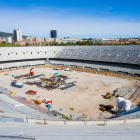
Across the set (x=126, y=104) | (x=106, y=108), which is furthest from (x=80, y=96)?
(x=126, y=104)

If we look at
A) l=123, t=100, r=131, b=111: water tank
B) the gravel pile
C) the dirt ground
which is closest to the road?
l=123, t=100, r=131, b=111: water tank

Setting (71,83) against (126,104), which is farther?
(71,83)

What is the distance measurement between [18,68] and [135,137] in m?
49.6

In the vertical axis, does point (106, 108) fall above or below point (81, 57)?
below

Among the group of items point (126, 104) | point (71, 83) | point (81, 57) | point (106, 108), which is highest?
point (81, 57)

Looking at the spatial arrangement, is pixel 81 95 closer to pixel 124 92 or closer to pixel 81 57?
pixel 124 92

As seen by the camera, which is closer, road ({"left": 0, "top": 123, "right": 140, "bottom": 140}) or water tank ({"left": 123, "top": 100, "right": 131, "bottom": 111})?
road ({"left": 0, "top": 123, "right": 140, "bottom": 140})

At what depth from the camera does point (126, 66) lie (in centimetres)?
4544

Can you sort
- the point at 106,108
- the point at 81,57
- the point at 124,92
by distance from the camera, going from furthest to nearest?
the point at 81,57
the point at 124,92
the point at 106,108

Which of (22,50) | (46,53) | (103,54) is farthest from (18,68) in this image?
(103,54)

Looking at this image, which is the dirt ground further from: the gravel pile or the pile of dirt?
the gravel pile

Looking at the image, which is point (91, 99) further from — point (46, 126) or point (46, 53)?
point (46, 53)

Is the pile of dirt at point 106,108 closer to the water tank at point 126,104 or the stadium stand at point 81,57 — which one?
the water tank at point 126,104

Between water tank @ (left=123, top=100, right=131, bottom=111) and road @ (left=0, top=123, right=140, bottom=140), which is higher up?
road @ (left=0, top=123, right=140, bottom=140)
